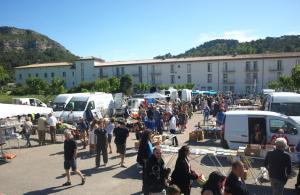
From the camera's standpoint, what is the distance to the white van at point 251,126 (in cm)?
1243

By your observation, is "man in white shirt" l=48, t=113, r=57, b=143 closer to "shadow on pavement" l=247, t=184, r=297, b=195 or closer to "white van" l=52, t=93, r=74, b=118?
"white van" l=52, t=93, r=74, b=118

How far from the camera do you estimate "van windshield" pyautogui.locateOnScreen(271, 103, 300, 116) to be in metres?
17.1

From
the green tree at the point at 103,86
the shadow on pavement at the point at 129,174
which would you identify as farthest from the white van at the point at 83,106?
the green tree at the point at 103,86

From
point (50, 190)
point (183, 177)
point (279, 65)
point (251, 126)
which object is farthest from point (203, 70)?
point (183, 177)

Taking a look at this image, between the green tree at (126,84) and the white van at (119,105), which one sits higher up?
the green tree at (126,84)

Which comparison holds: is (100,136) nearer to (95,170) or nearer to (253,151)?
(95,170)

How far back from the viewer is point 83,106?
22.3 metres

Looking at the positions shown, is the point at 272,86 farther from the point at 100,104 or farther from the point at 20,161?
the point at 20,161

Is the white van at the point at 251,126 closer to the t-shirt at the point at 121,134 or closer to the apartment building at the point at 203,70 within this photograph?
the t-shirt at the point at 121,134

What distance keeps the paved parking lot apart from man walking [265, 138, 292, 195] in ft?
6.44

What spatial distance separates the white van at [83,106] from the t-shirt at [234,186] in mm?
16819

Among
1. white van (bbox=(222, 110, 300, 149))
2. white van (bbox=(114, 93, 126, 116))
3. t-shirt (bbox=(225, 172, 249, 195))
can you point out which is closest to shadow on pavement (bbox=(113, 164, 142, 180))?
white van (bbox=(222, 110, 300, 149))

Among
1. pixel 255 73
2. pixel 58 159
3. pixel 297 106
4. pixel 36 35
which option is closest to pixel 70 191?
pixel 58 159

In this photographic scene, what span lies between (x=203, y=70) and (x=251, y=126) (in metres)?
56.8
